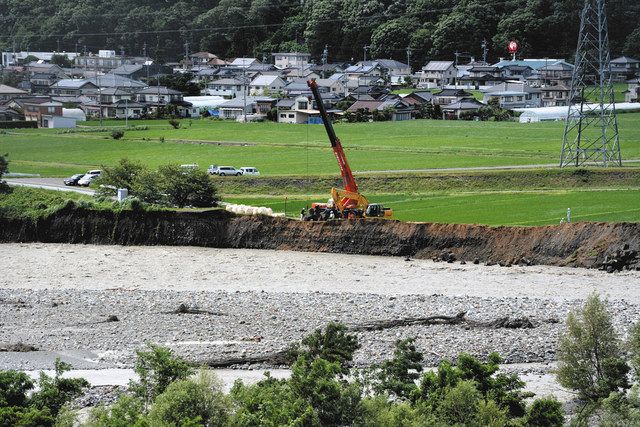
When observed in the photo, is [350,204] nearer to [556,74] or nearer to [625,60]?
[556,74]

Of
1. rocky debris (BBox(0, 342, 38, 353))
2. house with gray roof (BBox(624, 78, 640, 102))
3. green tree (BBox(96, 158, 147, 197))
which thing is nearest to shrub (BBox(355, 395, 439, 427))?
rocky debris (BBox(0, 342, 38, 353))

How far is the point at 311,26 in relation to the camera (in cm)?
13550

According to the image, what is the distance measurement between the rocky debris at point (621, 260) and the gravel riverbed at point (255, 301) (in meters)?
0.66

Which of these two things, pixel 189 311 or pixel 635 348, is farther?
pixel 189 311

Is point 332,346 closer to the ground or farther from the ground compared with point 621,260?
farther from the ground

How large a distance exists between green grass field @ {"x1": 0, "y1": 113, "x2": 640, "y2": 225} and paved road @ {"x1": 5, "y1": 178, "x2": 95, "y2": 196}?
296 cm

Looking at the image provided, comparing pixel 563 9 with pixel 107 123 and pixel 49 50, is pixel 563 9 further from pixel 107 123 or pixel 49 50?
pixel 49 50

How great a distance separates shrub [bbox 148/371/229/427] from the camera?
2139 cm

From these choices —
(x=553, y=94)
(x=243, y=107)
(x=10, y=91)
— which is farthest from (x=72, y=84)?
(x=553, y=94)

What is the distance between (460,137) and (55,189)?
31.3m

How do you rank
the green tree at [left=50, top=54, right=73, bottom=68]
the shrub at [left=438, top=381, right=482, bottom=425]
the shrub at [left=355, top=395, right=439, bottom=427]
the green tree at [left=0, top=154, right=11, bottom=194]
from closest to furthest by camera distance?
the shrub at [left=355, top=395, right=439, bottom=427], the shrub at [left=438, top=381, right=482, bottom=425], the green tree at [left=0, top=154, right=11, bottom=194], the green tree at [left=50, top=54, right=73, bottom=68]

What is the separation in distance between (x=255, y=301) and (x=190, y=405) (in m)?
15.0

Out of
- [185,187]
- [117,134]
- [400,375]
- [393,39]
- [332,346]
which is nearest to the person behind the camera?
[400,375]

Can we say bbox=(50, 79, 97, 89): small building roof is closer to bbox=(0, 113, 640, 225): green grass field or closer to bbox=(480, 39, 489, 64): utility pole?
bbox=(0, 113, 640, 225): green grass field
